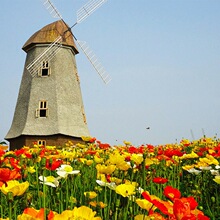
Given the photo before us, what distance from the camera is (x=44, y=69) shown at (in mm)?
21297

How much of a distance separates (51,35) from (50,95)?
12.7 ft

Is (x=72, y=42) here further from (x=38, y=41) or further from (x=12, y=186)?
(x=12, y=186)

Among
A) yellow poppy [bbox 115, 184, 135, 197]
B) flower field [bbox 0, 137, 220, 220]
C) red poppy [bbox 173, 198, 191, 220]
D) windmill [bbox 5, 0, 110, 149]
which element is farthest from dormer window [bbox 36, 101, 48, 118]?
red poppy [bbox 173, 198, 191, 220]

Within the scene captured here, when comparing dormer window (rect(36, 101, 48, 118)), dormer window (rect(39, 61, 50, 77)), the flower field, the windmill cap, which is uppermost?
the windmill cap

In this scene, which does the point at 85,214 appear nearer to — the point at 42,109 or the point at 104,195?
the point at 104,195

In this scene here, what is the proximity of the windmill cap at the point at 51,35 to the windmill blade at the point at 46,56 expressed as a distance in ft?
1.34

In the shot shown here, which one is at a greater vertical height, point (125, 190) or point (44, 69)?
point (44, 69)

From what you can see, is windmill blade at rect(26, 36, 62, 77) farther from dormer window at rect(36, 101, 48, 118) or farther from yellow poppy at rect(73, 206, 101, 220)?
yellow poppy at rect(73, 206, 101, 220)

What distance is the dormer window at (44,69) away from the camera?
20.9 meters

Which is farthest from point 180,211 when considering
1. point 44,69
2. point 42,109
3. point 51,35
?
point 51,35

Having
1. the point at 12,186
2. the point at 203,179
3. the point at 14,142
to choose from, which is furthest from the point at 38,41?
the point at 12,186

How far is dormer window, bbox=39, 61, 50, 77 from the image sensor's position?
20.9 m

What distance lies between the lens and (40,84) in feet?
67.5

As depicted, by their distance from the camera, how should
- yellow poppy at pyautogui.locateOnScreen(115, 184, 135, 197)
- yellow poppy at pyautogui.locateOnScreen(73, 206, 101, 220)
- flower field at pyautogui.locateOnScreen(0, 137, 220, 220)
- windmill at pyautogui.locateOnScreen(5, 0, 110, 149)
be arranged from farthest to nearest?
windmill at pyautogui.locateOnScreen(5, 0, 110, 149) < yellow poppy at pyautogui.locateOnScreen(115, 184, 135, 197) < flower field at pyautogui.locateOnScreen(0, 137, 220, 220) < yellow poppy at pyautogui.locateOnScreen(73, 206, 101, 220)
